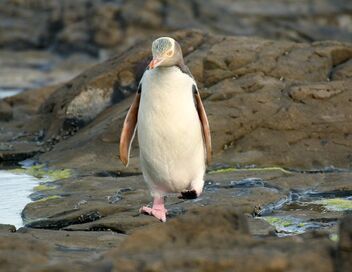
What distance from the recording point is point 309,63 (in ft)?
36.1

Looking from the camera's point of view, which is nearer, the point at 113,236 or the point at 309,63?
the point at 113,236

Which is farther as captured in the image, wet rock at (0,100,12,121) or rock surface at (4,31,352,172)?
wet rock at (0,100,12,121)

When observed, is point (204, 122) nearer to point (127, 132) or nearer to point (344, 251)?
point (127, 132)

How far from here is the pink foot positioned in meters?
7.43

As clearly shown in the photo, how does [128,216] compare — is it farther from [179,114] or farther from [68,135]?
[68,135]

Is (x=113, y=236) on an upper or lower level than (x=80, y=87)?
lower

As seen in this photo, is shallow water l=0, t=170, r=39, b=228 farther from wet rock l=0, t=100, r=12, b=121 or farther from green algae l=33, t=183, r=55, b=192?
wet rock l=0, t=100, r=12, b=121

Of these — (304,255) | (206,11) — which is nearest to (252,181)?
(304,255)

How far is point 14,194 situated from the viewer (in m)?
8.82

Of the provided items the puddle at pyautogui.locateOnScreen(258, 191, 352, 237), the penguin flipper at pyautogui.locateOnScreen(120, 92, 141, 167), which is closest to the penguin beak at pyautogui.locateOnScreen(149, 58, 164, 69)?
the penguin flipper at pyautogui.locateOnScreen(120, 92, 141, 167)

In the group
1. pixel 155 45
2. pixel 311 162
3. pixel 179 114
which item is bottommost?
pixel 311 162

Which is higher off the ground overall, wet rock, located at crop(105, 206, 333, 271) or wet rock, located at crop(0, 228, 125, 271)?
wet rock, located at crop(105, 206, 333, 271)

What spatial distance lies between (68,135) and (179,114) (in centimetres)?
408

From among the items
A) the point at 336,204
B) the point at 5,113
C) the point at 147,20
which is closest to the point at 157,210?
the point at 336,204
